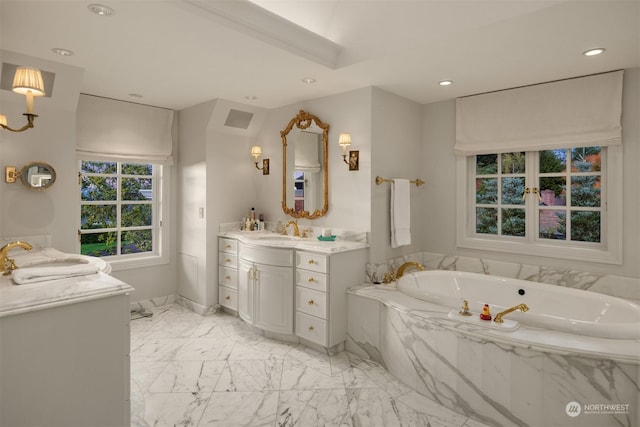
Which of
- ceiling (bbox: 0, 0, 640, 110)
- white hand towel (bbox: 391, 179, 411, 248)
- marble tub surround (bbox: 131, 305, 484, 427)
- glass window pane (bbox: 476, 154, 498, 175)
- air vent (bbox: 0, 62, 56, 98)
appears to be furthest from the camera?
glass window pane (bbox: 476, 154, 498, 175)

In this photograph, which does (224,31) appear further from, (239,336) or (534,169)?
(534,169)

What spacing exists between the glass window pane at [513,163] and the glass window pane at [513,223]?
1.27ft

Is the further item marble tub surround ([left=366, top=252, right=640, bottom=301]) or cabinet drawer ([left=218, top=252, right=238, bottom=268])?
cabinet drawer ([left=218, top=252, right=238, bottom=268])

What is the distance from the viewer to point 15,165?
3.09 metres

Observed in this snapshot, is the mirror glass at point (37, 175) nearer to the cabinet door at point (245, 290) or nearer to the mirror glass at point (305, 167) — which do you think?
the cabinet door at point (245, 290)

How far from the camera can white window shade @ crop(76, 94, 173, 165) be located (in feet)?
12.1

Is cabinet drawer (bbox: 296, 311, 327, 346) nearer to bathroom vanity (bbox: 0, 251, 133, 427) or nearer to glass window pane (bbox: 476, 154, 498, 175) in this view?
bathroom vanity (bbox: 0, 251, 133, 427)

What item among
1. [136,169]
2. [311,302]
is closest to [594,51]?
[311,302]

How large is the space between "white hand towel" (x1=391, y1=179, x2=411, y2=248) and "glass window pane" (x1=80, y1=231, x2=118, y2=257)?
307 cm

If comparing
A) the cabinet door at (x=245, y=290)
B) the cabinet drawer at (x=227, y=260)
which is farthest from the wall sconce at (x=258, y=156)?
the cabinet door at (x=245, y=290)

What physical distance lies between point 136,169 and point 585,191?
4587 millimetres

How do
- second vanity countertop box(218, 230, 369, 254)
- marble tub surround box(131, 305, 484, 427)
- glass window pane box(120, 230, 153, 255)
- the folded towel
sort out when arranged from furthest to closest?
glass window pane box(120, 230, 153, 255)
second vanity countertop box(218, 230, 369, 254)
marble tub surround box(131, 305, 484, 427)
the folded towel

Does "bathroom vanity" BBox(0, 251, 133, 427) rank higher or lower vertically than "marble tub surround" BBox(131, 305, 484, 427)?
higher

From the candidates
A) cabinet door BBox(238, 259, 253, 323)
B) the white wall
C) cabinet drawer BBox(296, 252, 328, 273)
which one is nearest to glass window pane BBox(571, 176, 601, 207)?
the white wall
